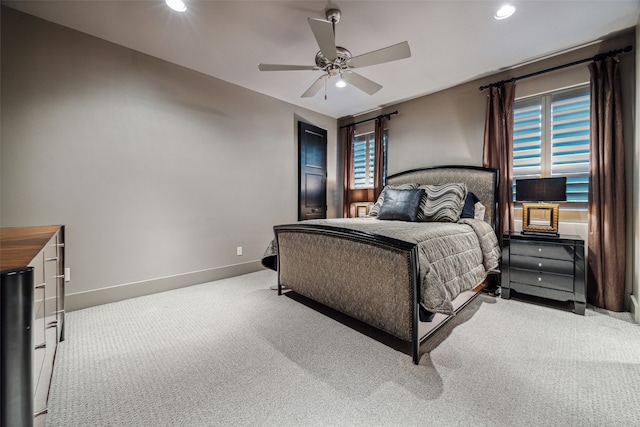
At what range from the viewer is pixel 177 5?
86.7 inches

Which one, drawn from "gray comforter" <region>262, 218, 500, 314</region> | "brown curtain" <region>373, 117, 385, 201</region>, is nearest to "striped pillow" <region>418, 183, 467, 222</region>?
"gray comforter" <region>262, 218, 500, 314</region>

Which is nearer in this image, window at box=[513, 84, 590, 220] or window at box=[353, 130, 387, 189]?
window at box=[513, 84, 590, 220]

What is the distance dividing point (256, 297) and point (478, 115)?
374 centimetres

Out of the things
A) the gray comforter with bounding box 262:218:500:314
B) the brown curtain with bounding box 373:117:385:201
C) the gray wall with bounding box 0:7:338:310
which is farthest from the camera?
the brown curtain with bounding box 373:117:385:201

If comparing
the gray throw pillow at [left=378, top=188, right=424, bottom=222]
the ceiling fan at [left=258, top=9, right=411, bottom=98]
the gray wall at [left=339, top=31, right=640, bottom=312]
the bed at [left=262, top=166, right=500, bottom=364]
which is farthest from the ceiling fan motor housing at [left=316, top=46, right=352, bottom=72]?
the gray wall at [left=339, top=31, right=640, bottom=312]

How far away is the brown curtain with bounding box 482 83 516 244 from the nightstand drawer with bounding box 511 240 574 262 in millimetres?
443

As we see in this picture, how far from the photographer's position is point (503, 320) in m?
2.34

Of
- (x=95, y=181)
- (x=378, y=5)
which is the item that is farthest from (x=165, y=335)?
(x=378, y=5)

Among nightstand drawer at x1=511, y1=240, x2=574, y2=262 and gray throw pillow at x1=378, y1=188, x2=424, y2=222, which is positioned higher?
gray throw pillow at x1=378, y1=188, x2=424, y2=222

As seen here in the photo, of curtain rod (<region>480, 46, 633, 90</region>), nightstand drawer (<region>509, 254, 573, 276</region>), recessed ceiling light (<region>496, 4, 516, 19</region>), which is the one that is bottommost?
nightstand drawer (<region>509, 254, 573, 276</region>)

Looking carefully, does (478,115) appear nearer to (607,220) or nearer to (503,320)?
(607,220)

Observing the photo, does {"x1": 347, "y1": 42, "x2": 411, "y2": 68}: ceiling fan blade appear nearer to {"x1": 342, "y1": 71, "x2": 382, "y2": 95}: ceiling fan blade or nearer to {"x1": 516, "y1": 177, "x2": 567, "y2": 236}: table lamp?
{"x1": 342, "y1": 71, "x2": 382, "y2": 95}: ceiling fan blade

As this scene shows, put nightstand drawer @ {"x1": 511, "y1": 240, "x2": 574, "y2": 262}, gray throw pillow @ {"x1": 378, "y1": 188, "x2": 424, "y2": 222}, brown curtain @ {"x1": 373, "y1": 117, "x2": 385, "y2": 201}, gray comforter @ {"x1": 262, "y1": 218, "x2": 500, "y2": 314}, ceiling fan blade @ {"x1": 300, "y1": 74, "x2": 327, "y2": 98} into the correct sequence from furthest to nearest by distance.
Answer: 1. brown curtain @ {"x1": 373, "y1": 117, "x2": 385, "y2": 201}
2. gray throw pillow @ {"x1": 378, "y1": 188, "x2": 424, "y2": 222}
3. ceiling fan blade @ {"x1": 300, "y1": 74, "x2": 327, "y2": 98}
4. nightstand drawer @ {"x1": 511, "y1": 240, "x2": 574, "y2": 262}
5. gray comforter @ {"x1": 262, "y1": 218, "x2": 500, "y2": 314}

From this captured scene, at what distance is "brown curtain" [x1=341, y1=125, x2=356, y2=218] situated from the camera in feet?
16.7
